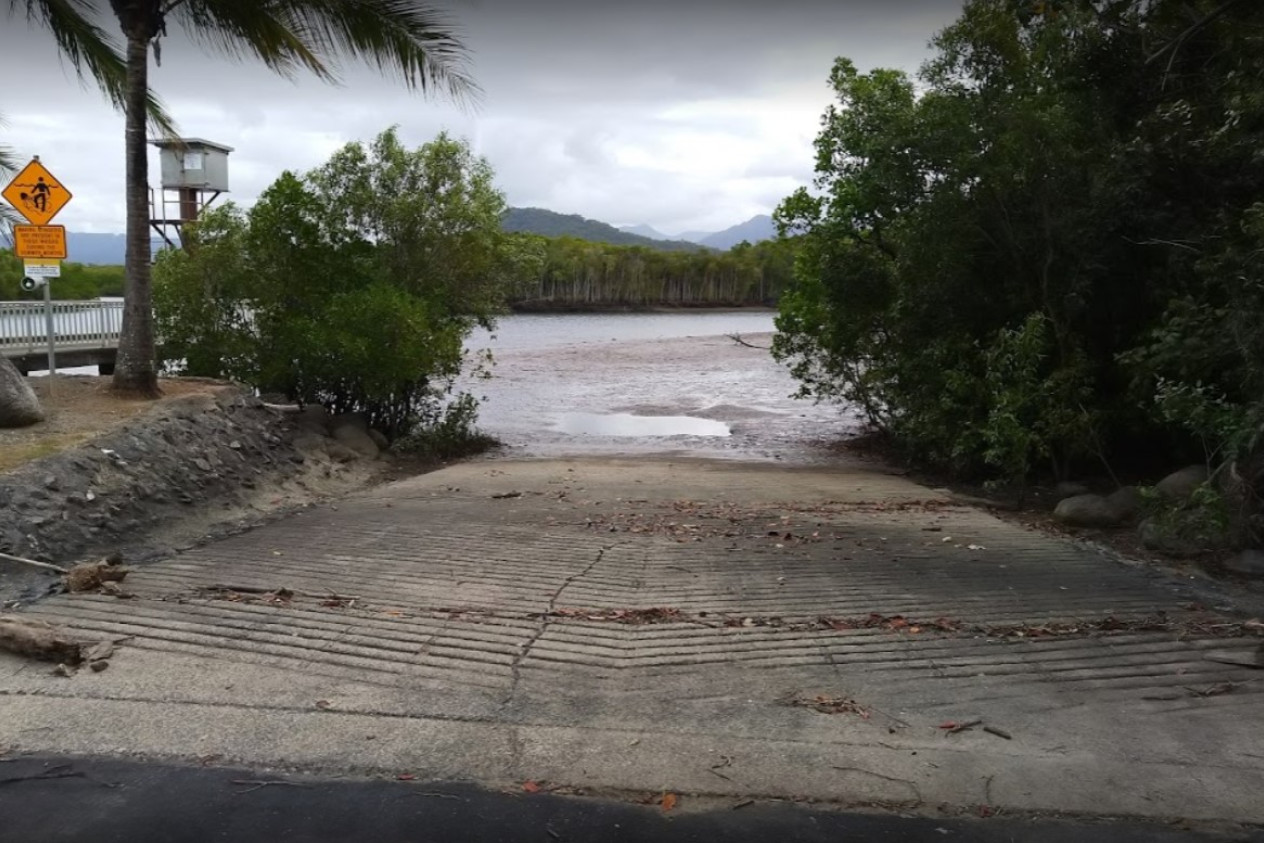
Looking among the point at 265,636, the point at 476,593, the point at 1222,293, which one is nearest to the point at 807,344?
the point at 1222,293

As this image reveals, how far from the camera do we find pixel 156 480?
9.68 meters

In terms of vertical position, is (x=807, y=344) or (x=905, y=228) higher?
(x=905, y=228)

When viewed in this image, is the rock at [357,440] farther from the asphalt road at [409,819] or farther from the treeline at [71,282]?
the treeline at [71,282]

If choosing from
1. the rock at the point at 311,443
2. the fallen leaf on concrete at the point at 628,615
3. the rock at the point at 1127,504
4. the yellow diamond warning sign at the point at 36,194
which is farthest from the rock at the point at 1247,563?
the yellow diamond warning sign at the point at 36,194

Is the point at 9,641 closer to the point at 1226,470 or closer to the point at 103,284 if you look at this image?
the point at 1226,470

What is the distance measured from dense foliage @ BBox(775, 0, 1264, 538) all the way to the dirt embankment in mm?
8201

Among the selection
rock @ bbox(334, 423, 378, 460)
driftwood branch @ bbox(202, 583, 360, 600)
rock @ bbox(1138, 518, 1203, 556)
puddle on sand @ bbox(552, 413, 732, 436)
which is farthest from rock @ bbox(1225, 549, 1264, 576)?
puddle on sand @ bbox(552, 413, 732, 436)

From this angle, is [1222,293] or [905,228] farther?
[905,228]

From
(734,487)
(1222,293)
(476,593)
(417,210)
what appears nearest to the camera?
(476,593)

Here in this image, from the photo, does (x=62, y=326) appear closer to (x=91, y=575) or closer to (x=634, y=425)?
(x=634, y=425)

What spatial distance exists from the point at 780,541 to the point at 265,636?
4705mm

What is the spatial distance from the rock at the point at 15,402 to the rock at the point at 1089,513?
10484mm

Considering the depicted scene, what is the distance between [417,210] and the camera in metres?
17.7

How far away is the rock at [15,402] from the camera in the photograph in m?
10.2
